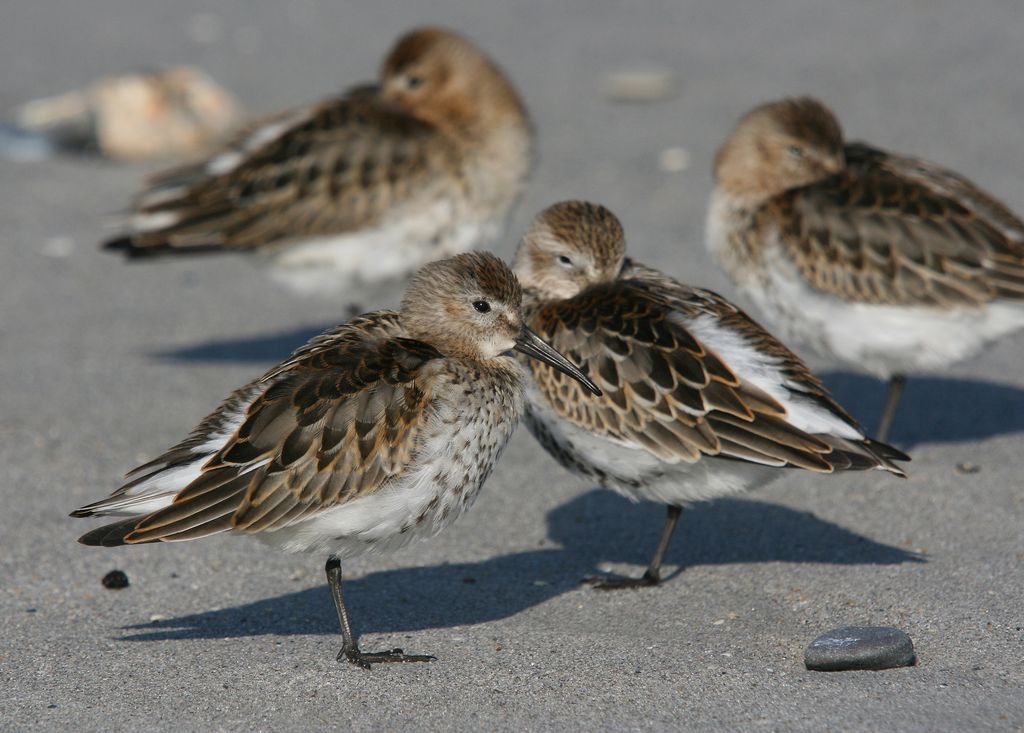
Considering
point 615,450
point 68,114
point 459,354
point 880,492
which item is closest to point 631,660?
point 615,450

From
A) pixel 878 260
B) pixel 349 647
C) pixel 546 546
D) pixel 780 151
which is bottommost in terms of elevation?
pixel 546 546

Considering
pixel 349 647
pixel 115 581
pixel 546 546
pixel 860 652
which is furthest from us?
pixel 546 546

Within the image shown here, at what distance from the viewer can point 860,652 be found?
16.3 feet

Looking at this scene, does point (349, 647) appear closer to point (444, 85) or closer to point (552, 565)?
point (552, 565)

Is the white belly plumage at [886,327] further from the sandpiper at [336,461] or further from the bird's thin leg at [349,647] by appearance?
the bird's thin leg at [349,647]

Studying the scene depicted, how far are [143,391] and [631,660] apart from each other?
166 inches

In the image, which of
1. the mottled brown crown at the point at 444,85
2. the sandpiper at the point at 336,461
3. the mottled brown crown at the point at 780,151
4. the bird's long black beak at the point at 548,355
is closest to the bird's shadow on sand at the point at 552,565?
the sandpiper at the point at 336,461

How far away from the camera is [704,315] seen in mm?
6059

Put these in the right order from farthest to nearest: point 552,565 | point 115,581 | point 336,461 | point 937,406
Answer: point 937,406 < point 552,565 < point 115,581 < point 336,461

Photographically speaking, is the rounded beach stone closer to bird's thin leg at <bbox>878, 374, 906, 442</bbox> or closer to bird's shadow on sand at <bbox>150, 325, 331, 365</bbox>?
bird's thin leg at <bbox>878, 374, 906, 442</bbox>

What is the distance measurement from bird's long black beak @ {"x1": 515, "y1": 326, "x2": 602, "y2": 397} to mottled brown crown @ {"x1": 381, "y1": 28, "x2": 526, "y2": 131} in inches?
140

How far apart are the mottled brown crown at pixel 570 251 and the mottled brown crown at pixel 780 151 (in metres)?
1.51

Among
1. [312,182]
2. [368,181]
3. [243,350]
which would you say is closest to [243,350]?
[243,350]

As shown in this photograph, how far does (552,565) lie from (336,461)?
1602 millimetres
